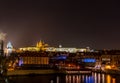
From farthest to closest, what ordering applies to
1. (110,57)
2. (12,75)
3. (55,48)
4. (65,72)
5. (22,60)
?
(55,48) < (110,57) < (22,60) < (65,72) < (12,75)

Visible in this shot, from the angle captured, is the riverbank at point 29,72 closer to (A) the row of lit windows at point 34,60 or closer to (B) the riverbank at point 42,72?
(B) the riverbank at point 42,72

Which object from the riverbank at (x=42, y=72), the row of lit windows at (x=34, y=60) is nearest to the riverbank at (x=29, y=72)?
the riverbank at (x=42, y=72)

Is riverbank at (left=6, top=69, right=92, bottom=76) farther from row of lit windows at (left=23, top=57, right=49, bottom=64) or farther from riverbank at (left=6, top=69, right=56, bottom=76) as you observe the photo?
row of lit windows at (left=23, top=57, right=49, bottom=64)

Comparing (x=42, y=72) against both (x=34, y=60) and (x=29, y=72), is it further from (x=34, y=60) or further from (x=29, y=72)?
(x=34, y=60)

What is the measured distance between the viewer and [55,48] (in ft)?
252

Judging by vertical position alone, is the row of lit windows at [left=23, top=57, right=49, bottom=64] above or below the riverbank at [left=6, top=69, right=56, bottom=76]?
above

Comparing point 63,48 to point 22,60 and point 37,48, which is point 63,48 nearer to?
point 37,48

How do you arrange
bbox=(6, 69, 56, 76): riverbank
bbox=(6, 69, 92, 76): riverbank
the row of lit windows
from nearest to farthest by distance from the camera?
bbox=(6, 69, 56, 76): riverbank, bbox=(6, 69, 92, 76): riverbank, the row of lit windows

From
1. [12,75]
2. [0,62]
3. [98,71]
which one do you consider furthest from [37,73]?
[0,62]

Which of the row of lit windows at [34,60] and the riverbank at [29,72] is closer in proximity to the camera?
the riverbank at [29,72]

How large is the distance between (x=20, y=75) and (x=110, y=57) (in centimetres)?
2467

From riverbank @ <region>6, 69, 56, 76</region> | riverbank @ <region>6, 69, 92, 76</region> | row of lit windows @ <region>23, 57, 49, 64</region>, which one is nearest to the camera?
riverbank @ <region>6, 69, 56, 76</region>

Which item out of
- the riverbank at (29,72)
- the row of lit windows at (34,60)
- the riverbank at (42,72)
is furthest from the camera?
the row of lit windows at (34,60)

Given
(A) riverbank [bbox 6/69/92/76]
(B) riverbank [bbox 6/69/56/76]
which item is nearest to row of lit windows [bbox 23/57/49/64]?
(A) riverbank [bbox 6/69/92/76]
